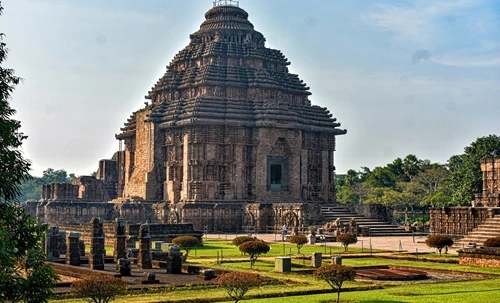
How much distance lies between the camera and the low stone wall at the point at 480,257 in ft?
97.2

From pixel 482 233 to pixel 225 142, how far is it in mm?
27643

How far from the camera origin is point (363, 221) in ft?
182

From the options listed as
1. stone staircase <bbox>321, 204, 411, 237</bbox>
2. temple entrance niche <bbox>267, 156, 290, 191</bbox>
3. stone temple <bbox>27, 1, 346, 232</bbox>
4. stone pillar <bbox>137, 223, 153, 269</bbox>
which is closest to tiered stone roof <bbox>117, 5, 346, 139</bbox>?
stone temple <bbox>27, 1, 346, 232</bbox>

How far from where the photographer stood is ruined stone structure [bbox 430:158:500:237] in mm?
42844

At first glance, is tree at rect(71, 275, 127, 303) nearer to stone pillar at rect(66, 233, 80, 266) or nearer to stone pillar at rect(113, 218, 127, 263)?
stone pillar at rect(66, 233, 80, 266)

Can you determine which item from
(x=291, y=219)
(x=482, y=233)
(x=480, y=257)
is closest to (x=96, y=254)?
(x=480, y=257)

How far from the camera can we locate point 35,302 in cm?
1392

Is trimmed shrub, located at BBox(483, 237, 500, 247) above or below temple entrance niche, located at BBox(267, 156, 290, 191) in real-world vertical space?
below

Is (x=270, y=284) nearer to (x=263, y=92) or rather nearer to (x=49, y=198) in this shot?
(x=263, y=92)

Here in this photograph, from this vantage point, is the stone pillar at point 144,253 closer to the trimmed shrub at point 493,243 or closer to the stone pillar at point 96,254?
the stone pillar at point 96,254

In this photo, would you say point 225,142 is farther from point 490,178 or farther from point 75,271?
point 75,271

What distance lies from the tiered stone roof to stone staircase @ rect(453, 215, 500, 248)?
24925 millimetres

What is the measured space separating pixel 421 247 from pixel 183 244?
1386 centimetres

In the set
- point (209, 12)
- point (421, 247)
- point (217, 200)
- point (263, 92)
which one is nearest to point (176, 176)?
point (217, 200)
